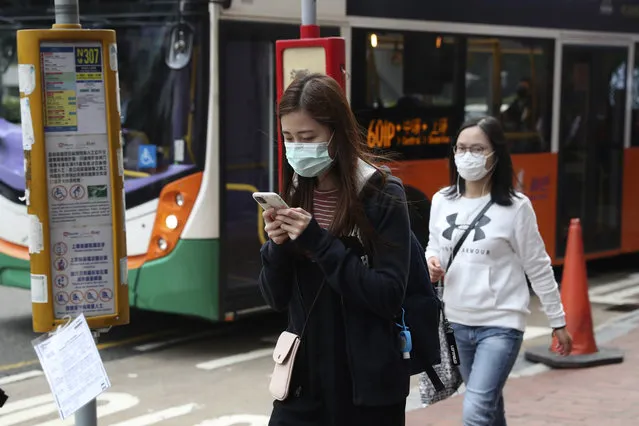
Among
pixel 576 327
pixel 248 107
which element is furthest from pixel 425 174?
pixel 576 327

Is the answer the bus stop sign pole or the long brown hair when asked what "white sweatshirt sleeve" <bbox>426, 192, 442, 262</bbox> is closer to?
the bus stop sign pole

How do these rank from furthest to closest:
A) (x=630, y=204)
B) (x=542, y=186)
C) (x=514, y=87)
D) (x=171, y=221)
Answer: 1. (x=630, y=204)
2. (x=542, y=186)
3. (x=514, y=87)
4. (x=171, y=221)

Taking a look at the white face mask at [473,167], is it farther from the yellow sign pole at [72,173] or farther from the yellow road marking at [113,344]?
the yellow road marking at [113,344]

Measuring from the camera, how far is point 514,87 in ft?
35.5

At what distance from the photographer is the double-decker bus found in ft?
26.9

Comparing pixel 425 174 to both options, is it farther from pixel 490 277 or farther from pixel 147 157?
pixel 490 277

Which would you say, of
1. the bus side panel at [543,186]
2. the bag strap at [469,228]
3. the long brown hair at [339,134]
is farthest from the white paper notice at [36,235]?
the bus side panel at [543,186]

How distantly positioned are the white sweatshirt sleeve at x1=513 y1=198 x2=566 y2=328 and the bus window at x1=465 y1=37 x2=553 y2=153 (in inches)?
210

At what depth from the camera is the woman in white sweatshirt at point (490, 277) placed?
189 inches

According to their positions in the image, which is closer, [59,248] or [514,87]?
[59,248]

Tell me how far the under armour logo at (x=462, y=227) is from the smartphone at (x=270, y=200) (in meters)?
1.98

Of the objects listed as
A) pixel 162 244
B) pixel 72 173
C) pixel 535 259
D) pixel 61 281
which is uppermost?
pixel 72 173

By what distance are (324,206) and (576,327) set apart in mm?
5104

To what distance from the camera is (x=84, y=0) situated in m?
8.52
